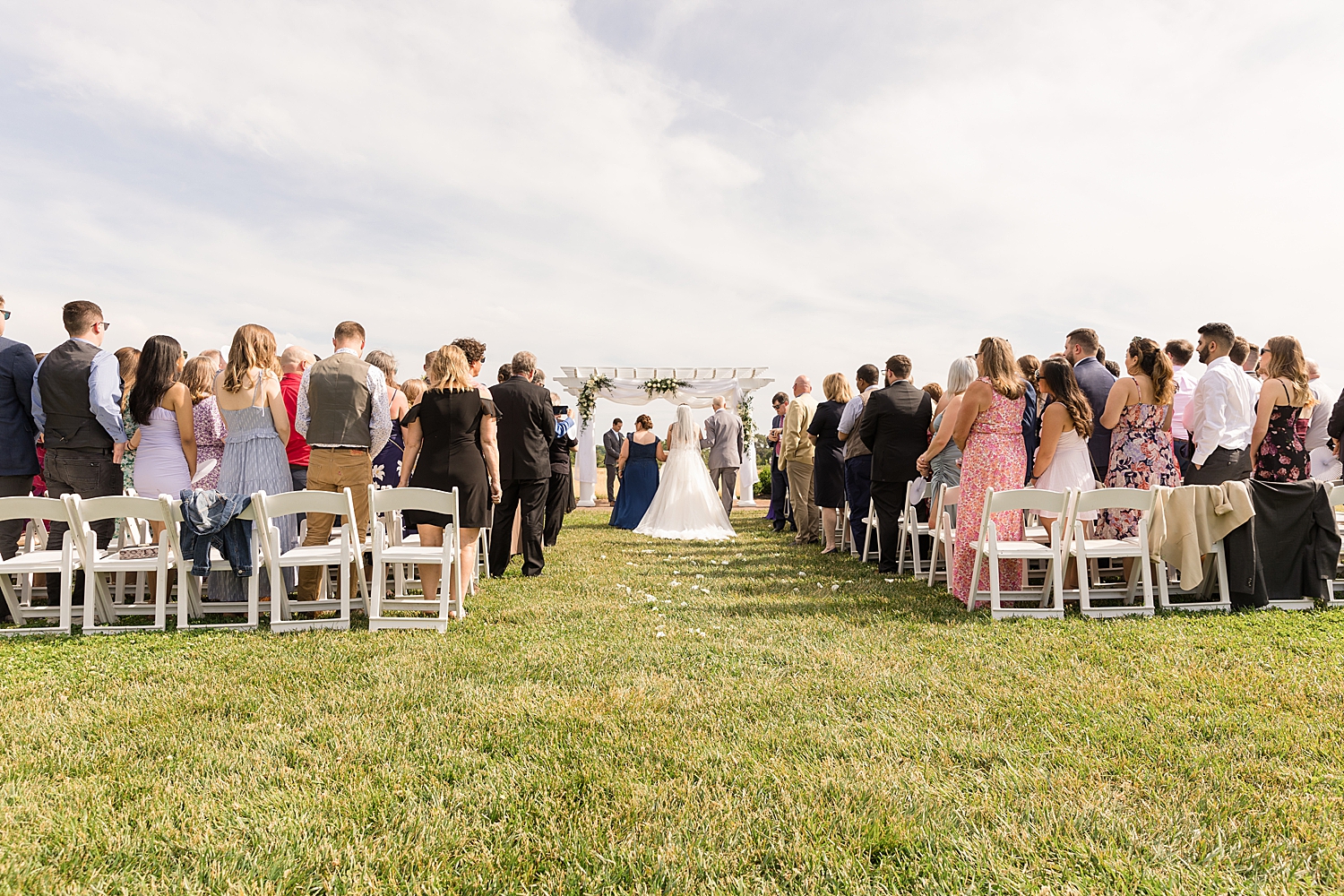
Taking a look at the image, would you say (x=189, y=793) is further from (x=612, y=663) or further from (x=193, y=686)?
(x=612, y=663)

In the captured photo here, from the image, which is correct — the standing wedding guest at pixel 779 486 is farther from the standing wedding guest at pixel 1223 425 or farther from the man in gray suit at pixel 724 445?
the standing wedding guest at pixel 1223 425

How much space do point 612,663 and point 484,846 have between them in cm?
177

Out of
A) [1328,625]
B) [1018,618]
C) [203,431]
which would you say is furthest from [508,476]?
[1328,625]

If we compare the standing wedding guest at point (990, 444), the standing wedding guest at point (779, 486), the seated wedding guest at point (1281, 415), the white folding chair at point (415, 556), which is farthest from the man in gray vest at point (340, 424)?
the standing wedding guest at point (779, 486)

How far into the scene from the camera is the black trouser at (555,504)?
870 centimetres

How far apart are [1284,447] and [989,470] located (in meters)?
2.17

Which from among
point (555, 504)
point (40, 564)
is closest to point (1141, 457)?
point (555, 504)

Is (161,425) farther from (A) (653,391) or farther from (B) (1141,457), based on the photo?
(A) (653,391)

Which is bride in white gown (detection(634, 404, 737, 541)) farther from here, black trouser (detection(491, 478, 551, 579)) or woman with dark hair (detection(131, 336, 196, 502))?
woman with dark hair (detection(131, 336, 196, 502))

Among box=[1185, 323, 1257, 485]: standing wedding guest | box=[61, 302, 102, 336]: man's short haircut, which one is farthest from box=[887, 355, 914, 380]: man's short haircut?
box=[61, 302, 102, 336]: man's short haircut

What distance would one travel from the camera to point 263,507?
15.7 ft

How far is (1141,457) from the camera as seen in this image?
5832mm

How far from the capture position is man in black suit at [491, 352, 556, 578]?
7.16m

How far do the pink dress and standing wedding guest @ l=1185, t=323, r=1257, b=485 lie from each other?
4.23 ft
